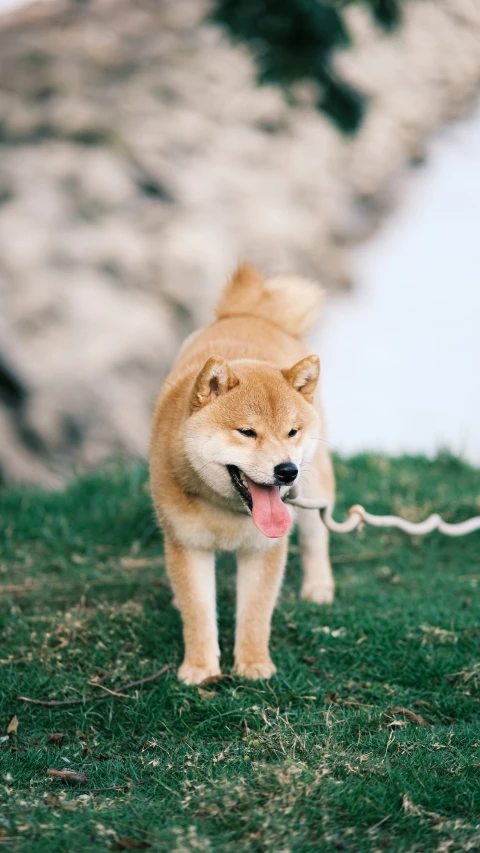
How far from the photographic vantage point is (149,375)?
903 cm

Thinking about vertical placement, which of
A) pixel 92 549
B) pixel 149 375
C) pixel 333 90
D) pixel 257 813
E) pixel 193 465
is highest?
pixel 333 90

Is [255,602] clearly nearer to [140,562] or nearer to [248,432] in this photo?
Answer: [248,432]

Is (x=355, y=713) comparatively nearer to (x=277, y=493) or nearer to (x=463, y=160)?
(x=277, y=493)

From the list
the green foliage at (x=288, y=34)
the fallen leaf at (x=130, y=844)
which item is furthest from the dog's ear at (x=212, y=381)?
the green foliage at (x=288, y=34)

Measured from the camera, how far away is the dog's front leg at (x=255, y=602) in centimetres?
368

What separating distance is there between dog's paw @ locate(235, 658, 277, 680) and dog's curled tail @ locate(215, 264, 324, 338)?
1641 mm

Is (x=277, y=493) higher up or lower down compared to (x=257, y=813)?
higher up

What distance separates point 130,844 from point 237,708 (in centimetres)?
95

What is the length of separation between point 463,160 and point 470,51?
202 centimetres

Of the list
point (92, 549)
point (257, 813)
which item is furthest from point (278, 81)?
point (257, 813)

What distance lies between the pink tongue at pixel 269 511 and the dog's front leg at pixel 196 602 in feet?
1.55

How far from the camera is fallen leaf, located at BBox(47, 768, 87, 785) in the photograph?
2.84 metres

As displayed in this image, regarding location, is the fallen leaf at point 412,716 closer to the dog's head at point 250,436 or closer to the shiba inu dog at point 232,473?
the shiba inu dog at point 232,473

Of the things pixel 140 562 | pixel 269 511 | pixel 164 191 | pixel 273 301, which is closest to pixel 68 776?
pixel 269 511
